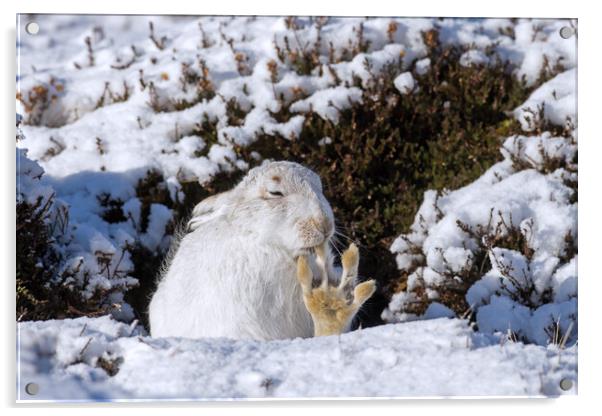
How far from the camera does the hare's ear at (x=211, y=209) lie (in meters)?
4.71

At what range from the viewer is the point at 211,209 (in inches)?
191

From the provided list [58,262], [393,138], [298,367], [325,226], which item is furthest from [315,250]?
[393,138]

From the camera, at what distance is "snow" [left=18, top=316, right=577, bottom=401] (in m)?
3.94

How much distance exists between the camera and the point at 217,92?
5773mm

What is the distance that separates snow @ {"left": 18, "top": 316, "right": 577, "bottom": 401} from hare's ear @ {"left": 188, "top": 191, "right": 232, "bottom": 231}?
2.91ft

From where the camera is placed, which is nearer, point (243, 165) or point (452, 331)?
point (452, 331)

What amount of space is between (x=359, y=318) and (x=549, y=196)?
1.42 metres

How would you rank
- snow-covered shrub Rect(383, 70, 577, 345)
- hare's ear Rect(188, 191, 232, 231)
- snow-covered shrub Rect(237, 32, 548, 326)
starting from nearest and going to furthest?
1. hare's ear Rect(188, 191, 232, 231)
2. snow-covered shrub Rect(383, 70, 577, 345)
3. snow-covered shrub Rect(237, 32, 548, 326)

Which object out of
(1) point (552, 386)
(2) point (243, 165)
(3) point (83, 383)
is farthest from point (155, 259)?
(1) point (552, 386)

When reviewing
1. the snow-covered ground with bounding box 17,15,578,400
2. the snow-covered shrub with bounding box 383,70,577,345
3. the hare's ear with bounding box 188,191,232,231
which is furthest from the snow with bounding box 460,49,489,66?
the hare's ear with bounding box 188,191,232,231

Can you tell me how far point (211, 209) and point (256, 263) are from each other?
1.81ft

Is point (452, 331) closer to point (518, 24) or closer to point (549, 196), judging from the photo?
point (549, 196)

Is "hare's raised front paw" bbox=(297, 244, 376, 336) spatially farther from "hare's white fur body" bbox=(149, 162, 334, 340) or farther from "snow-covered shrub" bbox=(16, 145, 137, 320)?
"snow-covered shrub" bbox=(16, 145, 137, 320)

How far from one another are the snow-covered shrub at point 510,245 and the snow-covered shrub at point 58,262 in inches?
67.3
